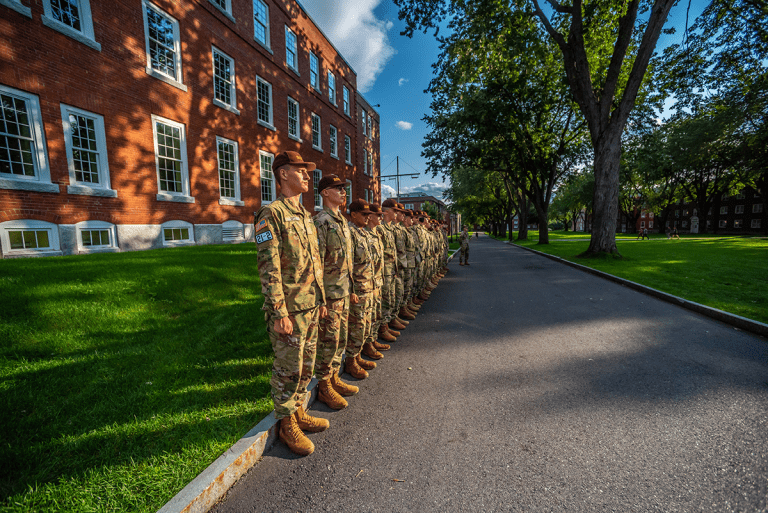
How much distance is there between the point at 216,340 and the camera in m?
4.43

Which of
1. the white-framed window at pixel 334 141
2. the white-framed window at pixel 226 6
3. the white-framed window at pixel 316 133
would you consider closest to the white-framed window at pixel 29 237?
the white-framed window at pixel 226 6

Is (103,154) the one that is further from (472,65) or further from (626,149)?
(626,149)

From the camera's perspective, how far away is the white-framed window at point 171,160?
10.6 m

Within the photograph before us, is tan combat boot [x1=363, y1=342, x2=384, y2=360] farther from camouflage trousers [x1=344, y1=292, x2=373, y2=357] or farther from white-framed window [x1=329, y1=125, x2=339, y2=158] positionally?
white-framed window [x1=329, y1=125, x2=339, y2=158]

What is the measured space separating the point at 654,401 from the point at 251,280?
23.4 ft

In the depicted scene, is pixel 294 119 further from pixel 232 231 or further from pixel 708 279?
pixel 708 279

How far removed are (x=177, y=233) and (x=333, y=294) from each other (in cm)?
1076

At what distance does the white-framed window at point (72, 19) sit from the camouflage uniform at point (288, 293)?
10631 mm

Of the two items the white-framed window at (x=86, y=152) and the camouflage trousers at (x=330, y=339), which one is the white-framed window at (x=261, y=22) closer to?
the white-framed window at (x=86, y=152)

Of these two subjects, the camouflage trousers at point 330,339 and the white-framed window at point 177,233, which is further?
the white-framed window at point 177,233

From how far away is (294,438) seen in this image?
2.61 meters

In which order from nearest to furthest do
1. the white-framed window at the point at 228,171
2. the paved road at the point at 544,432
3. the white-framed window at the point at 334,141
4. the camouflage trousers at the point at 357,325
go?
the paved road at the point at 544,432 → the camouflage trousers at the point at 357,325 → the white-framed window at the point at 228,171 → the white-framed window at the point at 334,141

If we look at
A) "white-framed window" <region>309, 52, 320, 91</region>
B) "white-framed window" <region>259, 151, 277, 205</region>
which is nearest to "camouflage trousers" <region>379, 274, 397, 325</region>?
"white-framed window" <region>259, 151, 277, 205</region>

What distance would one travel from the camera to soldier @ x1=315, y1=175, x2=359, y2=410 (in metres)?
3.17
